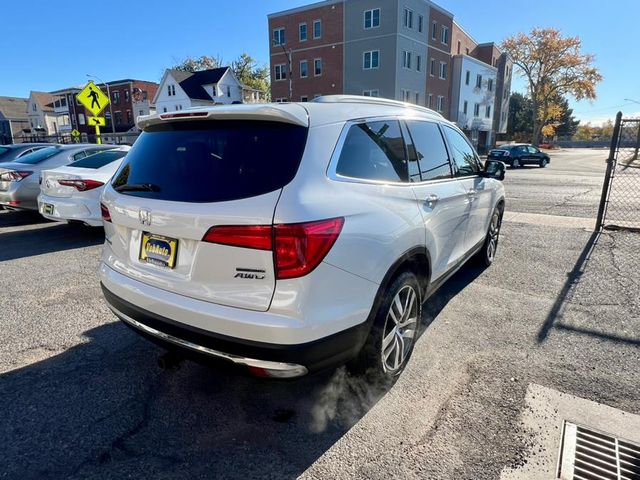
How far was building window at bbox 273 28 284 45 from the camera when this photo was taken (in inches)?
1625

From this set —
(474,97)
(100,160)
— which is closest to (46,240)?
(100,160)

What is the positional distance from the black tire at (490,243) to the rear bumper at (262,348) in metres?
3.49

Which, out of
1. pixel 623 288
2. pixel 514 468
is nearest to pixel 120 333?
pixel 514 468

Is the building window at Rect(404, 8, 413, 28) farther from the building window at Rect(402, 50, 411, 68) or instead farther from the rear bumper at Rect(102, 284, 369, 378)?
the rear bumper at Rect(102, 284, 369, 378)

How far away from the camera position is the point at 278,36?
41.6 m

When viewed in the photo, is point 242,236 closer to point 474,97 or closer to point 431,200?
Result: point 431,200

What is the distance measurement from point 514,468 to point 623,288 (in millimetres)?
3651

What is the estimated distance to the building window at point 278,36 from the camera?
4128 cm

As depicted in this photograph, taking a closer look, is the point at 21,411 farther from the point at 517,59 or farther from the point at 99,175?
the point at 517,59

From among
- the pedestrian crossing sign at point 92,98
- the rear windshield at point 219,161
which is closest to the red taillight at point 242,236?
the rear windshield at point 219,161

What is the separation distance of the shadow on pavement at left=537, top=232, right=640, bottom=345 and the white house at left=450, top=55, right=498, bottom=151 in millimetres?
41738

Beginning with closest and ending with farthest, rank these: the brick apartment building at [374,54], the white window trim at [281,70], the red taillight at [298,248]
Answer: the red taillight at [298,248] → the brick apartment building at [374,54] → the white window trim at [281,70]

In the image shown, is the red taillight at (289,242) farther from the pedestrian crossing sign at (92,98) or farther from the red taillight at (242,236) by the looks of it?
the pedestrian crossing sign at (92,98)

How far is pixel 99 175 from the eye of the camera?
6852 millimetres
